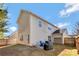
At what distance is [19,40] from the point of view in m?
1.83

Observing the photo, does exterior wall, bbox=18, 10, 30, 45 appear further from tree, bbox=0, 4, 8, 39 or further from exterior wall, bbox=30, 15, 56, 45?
tree, bbox=0, 4, 8, 39

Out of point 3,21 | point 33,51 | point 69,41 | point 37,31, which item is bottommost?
point 33,51

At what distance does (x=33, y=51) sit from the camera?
5.95 feet

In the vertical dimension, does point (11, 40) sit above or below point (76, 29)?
below

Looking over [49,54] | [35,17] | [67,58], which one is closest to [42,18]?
[35,17]

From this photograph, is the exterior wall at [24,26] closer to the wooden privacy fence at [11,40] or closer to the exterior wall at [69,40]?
the wooden privacy fence at [11,40]

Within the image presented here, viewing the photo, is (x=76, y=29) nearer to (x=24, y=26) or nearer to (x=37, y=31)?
(x=37, y=31)

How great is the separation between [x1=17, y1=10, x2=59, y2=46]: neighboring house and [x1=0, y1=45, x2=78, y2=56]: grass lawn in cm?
7

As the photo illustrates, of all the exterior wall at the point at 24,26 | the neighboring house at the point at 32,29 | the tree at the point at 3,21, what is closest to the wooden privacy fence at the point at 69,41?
the neighboring house at the point at 32,29

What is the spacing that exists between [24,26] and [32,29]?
0.10 meters

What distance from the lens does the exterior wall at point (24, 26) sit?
1822mm

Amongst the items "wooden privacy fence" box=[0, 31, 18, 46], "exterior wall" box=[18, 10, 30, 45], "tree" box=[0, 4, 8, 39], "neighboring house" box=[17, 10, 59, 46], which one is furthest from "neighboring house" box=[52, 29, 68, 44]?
"tree" box=[0, 4, 8, 39]

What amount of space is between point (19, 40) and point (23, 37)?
0.19 ft

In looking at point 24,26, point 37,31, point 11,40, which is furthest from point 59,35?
point 11,40
